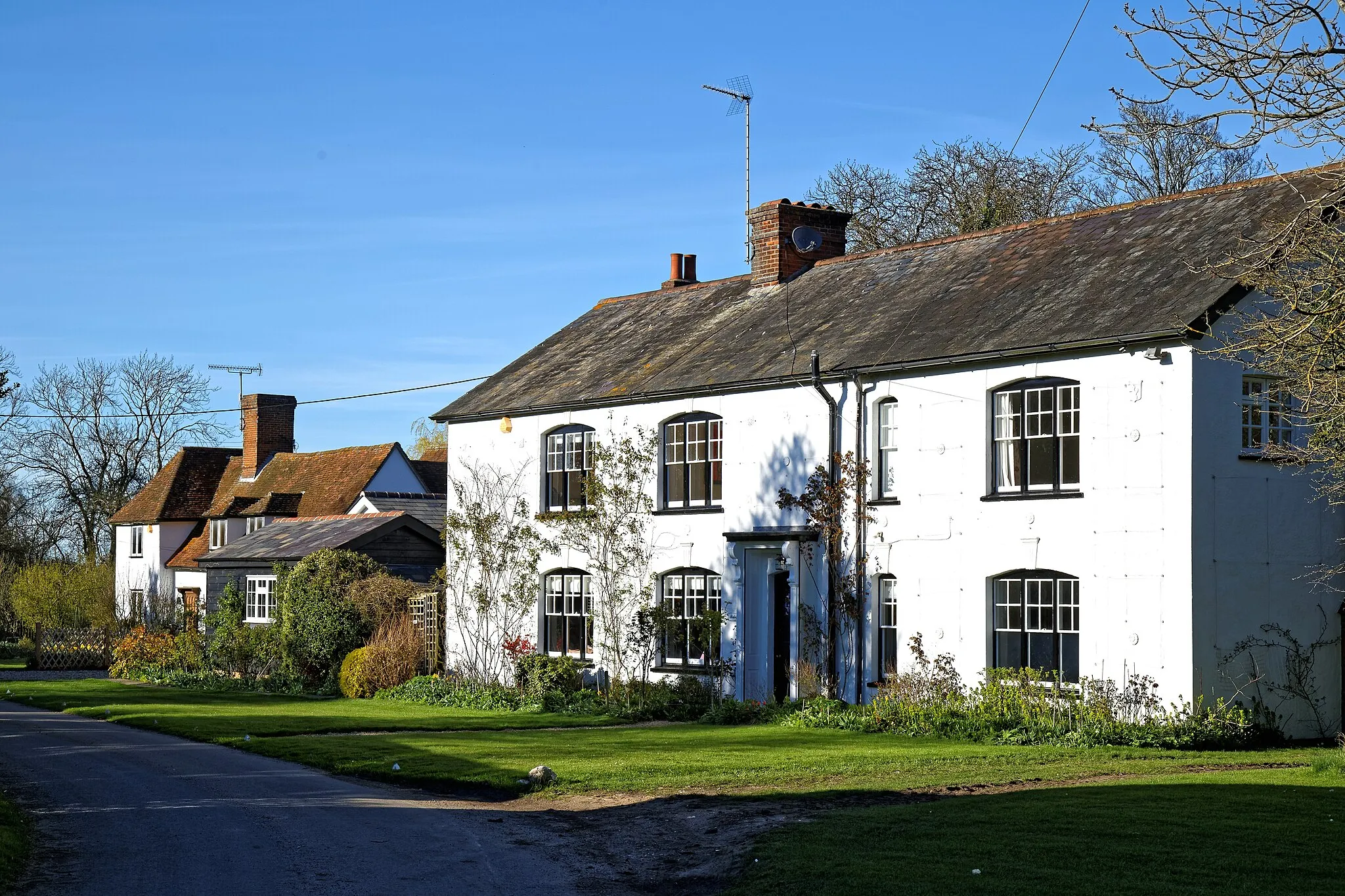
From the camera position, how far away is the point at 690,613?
2675 centimetres

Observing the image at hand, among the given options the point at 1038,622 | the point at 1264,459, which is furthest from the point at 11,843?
the point at 1264,459

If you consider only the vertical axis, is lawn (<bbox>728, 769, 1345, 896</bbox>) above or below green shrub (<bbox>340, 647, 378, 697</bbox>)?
above

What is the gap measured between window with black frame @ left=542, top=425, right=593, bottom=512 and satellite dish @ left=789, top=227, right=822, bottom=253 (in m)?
6.02

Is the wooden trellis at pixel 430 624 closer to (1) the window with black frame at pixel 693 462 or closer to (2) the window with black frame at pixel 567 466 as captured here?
(2) the window with black frame at pixel 567 466

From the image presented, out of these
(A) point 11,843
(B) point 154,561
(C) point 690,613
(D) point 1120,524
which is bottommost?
(A) point 11,843

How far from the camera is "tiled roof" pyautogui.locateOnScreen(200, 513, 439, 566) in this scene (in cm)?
3456

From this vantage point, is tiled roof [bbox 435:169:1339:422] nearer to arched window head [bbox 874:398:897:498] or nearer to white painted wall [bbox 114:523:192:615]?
arched window head [bbox 874:398:897:498]

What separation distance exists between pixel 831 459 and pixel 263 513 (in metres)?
28.0

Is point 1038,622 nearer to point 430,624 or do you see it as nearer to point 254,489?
point 430,624

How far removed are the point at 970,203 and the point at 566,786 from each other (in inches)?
1223

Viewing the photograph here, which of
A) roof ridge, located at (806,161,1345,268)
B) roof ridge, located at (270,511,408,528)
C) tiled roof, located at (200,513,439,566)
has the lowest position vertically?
tiled roof, located at (200,513,439,566)

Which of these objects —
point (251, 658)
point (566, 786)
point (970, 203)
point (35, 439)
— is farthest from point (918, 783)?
point (35, 439)

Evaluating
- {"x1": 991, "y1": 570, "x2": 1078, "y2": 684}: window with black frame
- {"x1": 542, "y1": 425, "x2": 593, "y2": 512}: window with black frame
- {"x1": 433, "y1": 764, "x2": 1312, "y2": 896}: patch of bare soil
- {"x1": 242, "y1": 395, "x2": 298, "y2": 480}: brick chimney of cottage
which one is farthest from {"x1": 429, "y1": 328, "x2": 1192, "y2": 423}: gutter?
{"x1": 242, "y1": 395, "x2": 298, "y2": 480}: brick chimney of cottage

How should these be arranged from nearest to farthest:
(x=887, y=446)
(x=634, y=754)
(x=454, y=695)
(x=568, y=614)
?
(x=634, y=754) < (x=887, y=446) < (x=454, y=695) < (x=568, y=614)
